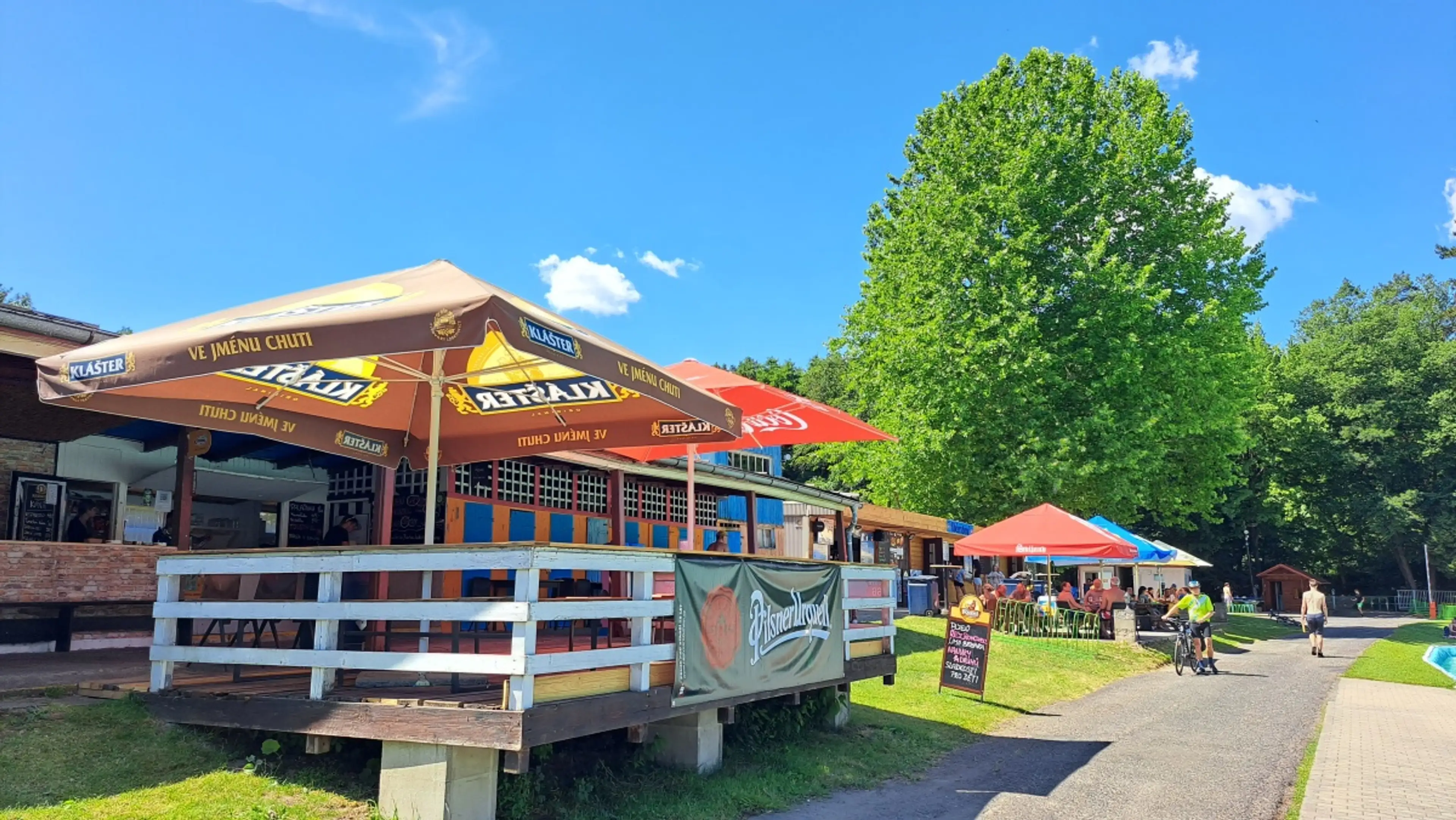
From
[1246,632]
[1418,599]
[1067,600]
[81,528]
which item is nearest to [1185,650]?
[1067,600]

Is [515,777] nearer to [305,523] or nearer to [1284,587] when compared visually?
[305,523]

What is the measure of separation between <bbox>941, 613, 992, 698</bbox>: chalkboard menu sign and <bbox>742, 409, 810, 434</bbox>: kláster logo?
475 cm

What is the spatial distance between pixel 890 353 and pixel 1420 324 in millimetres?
43830

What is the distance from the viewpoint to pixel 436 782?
5.94 m

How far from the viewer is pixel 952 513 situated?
28.8m

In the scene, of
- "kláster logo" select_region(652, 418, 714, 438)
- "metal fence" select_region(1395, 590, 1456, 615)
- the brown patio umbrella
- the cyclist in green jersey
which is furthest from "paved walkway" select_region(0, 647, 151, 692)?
"metal fence" select_region(1395, 590, 1456, 615)

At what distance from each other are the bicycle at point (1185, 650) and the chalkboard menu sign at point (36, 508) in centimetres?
1750

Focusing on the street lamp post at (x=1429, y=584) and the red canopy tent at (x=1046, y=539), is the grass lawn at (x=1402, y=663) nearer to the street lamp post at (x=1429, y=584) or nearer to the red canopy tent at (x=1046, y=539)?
the red canopy tent at (x=1046, y=539)

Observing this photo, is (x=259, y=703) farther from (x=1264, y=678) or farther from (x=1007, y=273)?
(x=1007, y=273)

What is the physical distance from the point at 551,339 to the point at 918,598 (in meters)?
20.6

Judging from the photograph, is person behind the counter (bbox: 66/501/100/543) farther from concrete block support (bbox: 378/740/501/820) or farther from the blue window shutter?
concrete block support (bbox: 378/740/501/820)

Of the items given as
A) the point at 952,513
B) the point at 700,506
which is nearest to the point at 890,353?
the point at 952,513

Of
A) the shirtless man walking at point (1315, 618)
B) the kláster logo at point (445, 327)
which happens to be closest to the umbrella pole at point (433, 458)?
the kláster logo at point (445, 327)

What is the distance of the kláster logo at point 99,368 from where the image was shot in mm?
5734
